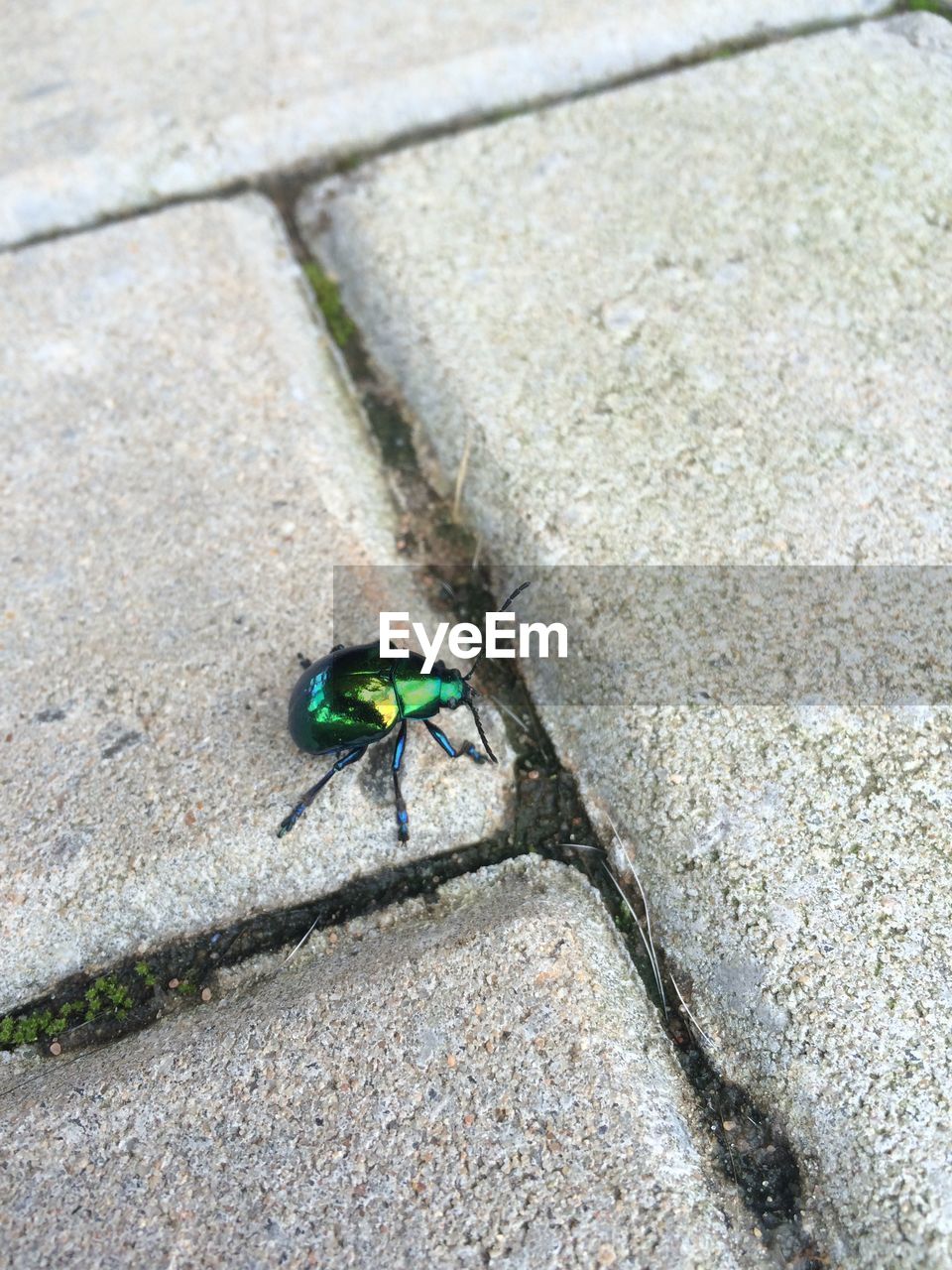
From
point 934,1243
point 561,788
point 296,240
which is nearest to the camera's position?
point 934,1243

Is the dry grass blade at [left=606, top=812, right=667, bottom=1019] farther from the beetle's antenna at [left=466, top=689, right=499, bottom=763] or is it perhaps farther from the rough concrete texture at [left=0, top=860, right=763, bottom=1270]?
the beetle's antenna at [left=466, top=689, right=499, bottom=763]

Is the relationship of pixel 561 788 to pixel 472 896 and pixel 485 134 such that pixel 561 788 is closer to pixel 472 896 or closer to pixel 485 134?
pixel 472 896

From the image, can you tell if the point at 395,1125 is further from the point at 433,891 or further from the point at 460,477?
the point at 460,477

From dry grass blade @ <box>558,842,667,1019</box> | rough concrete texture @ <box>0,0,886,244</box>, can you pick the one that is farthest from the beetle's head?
rough concrete texture @ <box>0,0,886,244</box>

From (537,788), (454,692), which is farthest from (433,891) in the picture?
(454,692)

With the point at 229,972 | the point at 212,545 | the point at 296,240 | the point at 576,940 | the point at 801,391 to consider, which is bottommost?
the point at 576,940

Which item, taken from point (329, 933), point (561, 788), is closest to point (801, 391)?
point (561, 788)
